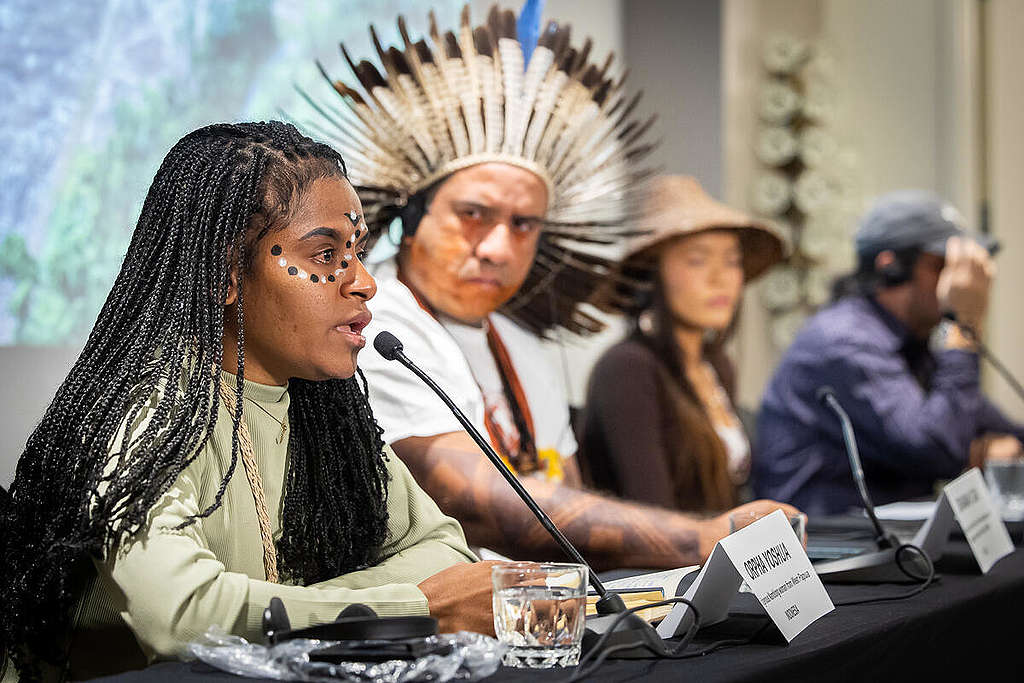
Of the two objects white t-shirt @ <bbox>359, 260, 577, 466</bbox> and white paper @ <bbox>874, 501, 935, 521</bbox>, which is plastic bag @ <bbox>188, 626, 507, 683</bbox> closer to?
white t-shirt @ <bbox>359, 260, 577, 466</bbox>

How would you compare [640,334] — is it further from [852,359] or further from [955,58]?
[955,58]

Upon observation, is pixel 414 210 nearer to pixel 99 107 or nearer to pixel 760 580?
pixel 99 107

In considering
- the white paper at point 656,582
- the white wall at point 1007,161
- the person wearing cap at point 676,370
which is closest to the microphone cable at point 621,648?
A: the white paper at point 656,582

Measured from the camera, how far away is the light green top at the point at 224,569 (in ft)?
3.36

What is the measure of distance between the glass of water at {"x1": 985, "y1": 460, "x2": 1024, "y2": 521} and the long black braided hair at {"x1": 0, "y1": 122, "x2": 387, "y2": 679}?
137 centimetres

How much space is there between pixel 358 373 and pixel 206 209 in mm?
298

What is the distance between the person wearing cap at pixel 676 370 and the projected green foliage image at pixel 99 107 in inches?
32.5

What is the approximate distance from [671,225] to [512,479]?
5.10 feet

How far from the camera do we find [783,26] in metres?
4.15

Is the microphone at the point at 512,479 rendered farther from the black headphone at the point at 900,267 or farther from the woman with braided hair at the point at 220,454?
the black headphone at the point at 900,267

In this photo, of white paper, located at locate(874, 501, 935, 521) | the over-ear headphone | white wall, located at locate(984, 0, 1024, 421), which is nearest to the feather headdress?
white paper, located at locate(874, 501, 935, 521)

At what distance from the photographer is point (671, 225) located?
2689mm

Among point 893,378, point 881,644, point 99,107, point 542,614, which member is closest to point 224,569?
point 542,614

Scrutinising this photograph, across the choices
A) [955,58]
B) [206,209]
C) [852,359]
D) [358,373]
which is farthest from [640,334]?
[955,58]
